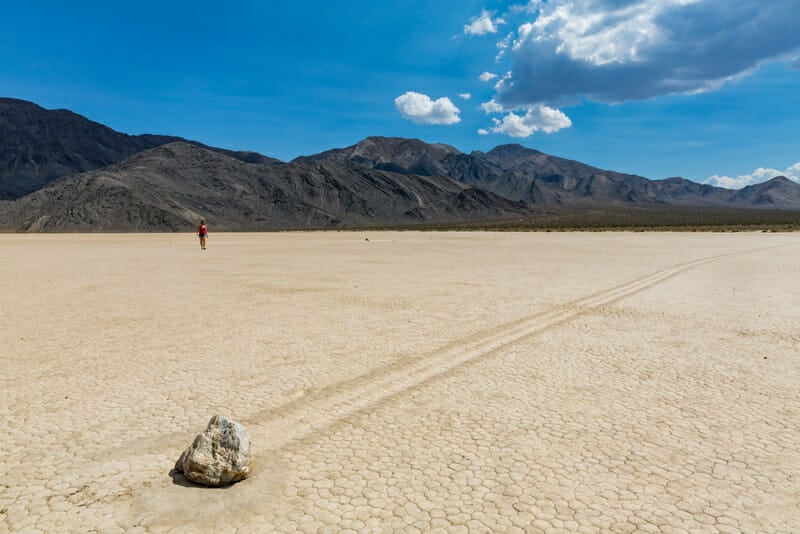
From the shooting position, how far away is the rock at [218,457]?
3.97m

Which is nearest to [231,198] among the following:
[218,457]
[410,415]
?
[410,415]

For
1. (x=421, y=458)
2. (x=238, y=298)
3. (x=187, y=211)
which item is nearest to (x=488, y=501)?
(x=421, y=458)

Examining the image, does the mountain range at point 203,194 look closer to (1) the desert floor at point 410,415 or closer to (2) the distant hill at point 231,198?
(2) the distant hill at point 231,198

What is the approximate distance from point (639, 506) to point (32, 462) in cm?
507

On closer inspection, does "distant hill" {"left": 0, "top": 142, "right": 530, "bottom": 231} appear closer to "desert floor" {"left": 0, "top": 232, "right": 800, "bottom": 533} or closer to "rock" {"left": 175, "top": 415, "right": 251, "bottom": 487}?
"desert floor" {"left": 0, "top": 232, "right": 800, "bottom": 533}

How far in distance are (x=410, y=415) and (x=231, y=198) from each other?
13958cm

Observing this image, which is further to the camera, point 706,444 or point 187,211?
point 187,211

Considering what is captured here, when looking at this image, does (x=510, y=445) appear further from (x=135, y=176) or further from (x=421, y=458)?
(x=135, y=176)

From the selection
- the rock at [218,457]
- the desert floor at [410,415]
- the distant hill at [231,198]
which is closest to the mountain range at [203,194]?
the distant hill at [231,198]

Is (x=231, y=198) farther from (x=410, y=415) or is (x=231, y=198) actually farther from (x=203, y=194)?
(x=410, y=415)

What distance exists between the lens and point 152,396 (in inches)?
236

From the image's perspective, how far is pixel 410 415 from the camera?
544 centimetres

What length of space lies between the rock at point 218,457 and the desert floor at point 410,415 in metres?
0.10

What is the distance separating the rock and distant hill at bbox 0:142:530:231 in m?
112
